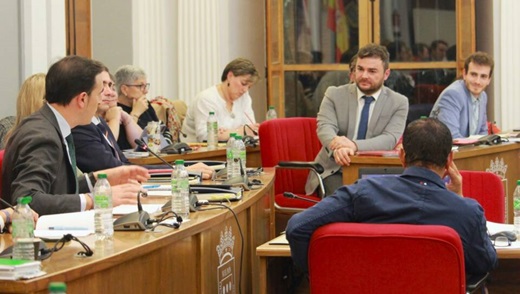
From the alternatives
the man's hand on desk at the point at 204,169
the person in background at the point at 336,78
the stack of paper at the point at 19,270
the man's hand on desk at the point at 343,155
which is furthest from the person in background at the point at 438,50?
the stack of paper at the point at 19,270

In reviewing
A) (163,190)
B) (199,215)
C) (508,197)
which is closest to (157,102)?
(508,197)

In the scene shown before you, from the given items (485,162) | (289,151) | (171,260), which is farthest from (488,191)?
(289,151)

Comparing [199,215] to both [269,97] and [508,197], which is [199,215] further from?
[269,97]

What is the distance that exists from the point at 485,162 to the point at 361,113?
0.85 metres

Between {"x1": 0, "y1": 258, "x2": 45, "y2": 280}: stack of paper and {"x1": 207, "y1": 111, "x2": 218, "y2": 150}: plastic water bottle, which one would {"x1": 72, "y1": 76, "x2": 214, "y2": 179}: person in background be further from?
{"x1": 0, "y1": 258, "x2": 45, "y2": 280}: stack of paper

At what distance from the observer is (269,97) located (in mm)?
9883

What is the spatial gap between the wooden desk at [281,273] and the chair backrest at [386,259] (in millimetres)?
499

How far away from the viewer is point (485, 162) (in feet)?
20.8

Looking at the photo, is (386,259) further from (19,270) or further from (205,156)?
(205,156)

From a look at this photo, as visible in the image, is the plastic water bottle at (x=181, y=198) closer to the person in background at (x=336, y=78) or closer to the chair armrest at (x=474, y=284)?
the chair armrest at (x=474, y=284)

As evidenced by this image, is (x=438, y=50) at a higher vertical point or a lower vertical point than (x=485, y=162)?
higher

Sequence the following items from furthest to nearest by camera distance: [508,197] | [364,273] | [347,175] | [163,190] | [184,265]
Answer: [508,197], [347,175], [163,190], [184,265], [364,273]

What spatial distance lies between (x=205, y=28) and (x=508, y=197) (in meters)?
3.84

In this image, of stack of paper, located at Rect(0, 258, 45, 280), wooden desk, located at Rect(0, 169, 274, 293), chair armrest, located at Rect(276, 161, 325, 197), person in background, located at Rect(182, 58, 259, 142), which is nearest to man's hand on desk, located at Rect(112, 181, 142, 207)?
wooden desk, located at Rect(0, 169, 274, 293)
